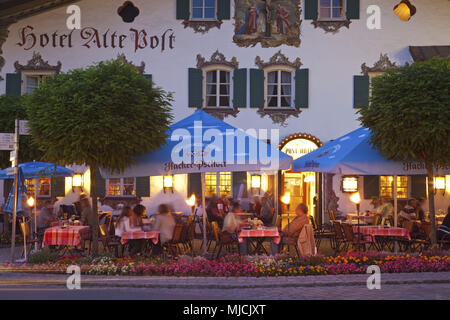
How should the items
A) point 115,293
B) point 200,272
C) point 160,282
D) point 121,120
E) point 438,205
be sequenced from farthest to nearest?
point 438,205 → point 121,120 → point 200,272 → point 160,282 → point 115,293

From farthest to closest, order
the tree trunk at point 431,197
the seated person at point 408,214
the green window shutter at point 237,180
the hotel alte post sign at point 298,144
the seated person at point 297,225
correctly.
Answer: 1. the green window shutter at point 237,180
2. the hotel alte post sign at point 298,144
3. the seated person at point 408,214
4. the tree trunk at point 431,197
5. the seated person at point 297,225

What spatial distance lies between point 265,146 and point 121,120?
2.92m

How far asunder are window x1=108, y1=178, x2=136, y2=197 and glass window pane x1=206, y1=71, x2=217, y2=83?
4315 mm

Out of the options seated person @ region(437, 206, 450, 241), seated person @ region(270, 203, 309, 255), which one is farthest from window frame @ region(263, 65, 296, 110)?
seated person @ region(270, 203, 309, 255)

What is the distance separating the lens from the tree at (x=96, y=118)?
39.0 feet

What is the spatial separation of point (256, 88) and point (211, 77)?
161cm

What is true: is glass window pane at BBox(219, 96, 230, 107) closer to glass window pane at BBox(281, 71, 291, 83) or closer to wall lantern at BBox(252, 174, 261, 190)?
glass window pane at BBox(281, 71, 291, 83)

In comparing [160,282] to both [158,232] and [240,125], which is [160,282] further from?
[240,125]

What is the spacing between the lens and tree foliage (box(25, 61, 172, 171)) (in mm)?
11867

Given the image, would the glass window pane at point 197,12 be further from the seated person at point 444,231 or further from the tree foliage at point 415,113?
the seated person at point 444,231

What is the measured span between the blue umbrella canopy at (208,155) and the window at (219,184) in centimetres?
827

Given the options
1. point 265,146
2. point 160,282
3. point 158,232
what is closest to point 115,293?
point 160,282

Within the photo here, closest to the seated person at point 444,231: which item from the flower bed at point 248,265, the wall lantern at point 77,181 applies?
the flower bed at point 248,265

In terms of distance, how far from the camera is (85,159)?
12.2m
